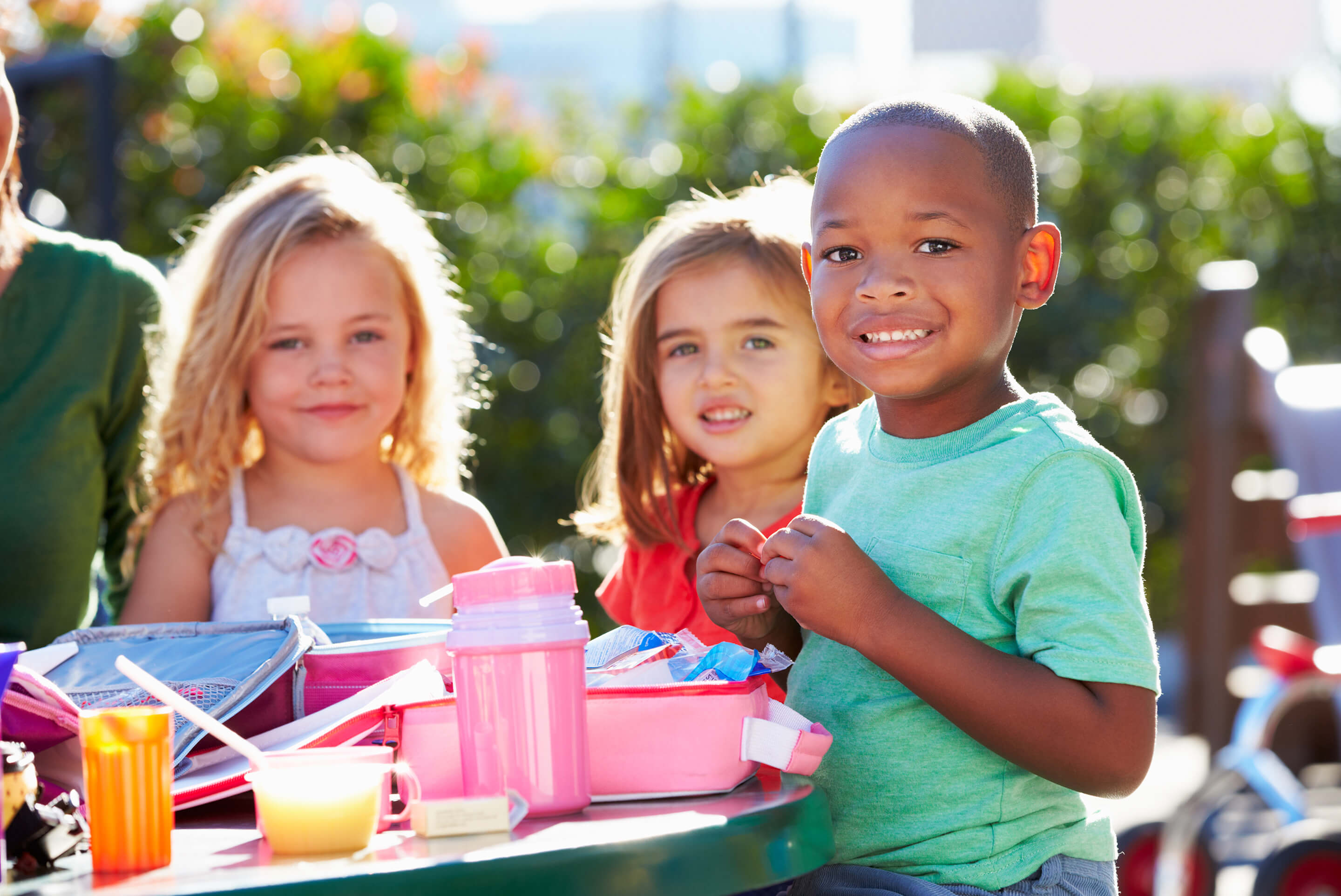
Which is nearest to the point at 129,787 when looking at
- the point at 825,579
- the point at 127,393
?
the point at 825,579

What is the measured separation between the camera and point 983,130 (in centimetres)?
169

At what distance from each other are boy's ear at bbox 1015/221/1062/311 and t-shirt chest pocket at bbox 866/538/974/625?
13.2 inches

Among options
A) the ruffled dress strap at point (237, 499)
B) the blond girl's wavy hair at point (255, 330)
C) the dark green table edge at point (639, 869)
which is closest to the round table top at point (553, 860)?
the dark green table edge at point (639, 869)

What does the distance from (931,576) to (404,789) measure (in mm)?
636

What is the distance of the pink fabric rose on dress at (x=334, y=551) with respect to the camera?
259 cm

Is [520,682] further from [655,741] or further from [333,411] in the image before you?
[333,411]

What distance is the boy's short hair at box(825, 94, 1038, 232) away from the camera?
65.8 inches

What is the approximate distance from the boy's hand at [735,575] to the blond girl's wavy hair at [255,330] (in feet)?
4.02

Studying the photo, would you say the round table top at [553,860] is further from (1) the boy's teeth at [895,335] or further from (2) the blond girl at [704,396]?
(2) the blond girl at [704,396]

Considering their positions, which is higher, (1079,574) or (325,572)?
(1079,574)

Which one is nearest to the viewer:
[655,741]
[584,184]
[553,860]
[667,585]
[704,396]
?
[553,860]

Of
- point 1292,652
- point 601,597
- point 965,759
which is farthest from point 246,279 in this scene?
point 1292,652

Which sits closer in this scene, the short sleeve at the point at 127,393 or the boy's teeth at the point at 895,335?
the boy's teeth at the point at 895,335

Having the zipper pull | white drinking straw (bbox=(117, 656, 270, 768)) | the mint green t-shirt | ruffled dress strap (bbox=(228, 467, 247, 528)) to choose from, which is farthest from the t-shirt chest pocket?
ruffled dress strap (bbox=(228, 467, 247, 528))
